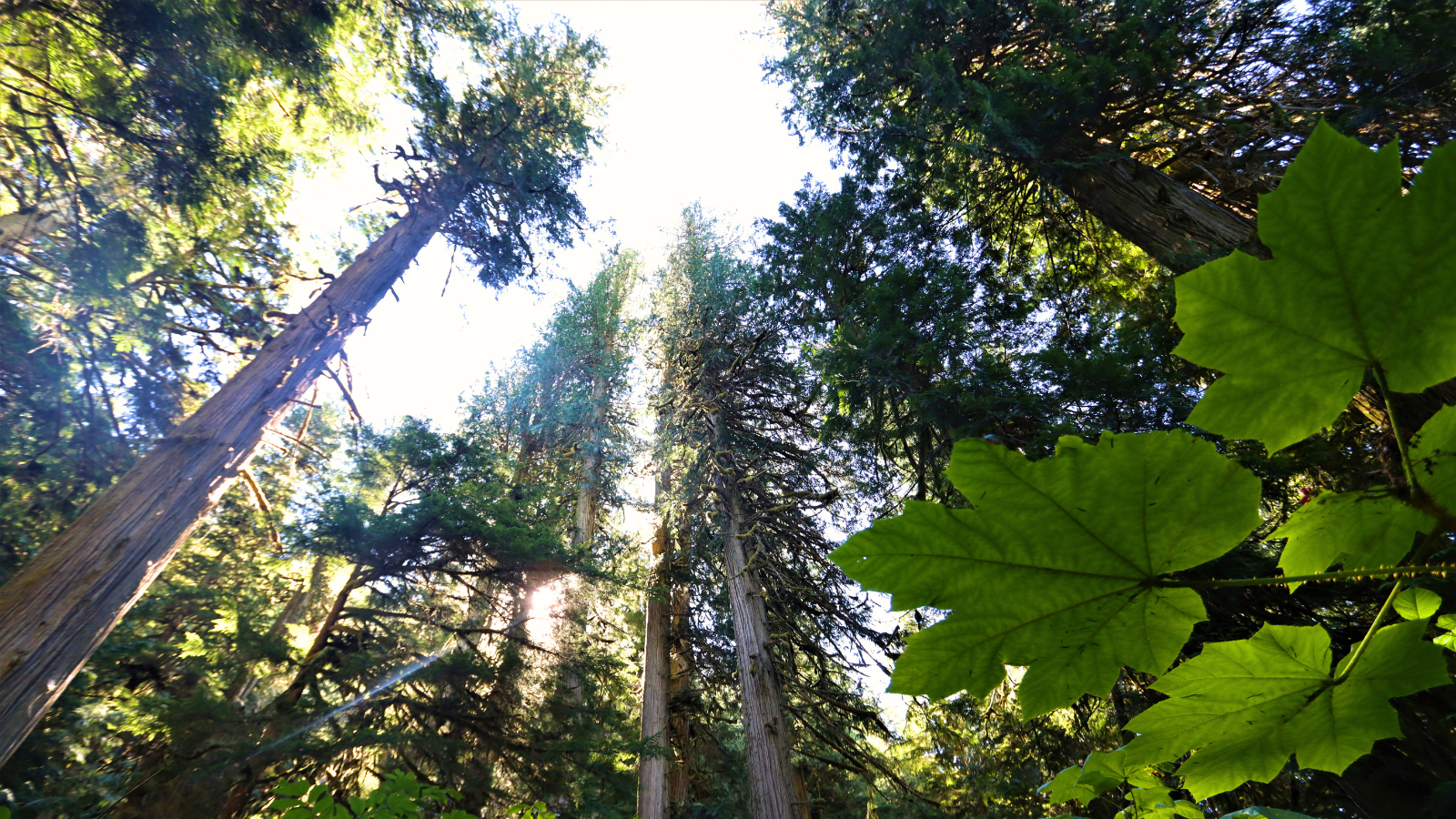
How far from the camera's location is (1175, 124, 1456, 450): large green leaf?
33 cm

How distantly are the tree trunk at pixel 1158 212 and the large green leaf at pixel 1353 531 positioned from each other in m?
3.55

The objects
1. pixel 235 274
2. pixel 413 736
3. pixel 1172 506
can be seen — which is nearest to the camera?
pixel 1172 506

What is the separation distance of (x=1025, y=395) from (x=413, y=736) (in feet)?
19.5

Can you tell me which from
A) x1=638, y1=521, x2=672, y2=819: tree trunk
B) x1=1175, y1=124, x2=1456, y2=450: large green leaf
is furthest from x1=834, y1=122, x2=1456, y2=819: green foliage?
x1=638, y1=521, x2=672, y2=819: tree trunk

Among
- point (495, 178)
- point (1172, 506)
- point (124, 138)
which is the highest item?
point (495, 178)

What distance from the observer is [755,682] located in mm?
5324

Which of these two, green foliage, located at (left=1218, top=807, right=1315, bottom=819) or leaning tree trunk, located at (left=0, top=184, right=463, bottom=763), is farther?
leaning tree trunk, located at (left=0, top=184, right=463, bottom=763)

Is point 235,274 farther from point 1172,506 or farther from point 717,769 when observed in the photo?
point 717,769

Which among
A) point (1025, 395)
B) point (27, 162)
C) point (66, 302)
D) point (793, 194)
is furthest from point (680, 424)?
point (27, 162)

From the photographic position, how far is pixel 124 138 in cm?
468

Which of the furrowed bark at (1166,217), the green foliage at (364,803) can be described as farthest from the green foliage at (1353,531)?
the furrowed bark at (1166,217)

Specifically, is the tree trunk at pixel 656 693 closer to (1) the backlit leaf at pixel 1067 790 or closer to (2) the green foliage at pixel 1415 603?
(1) the backlit leaf at pixel 1067 790

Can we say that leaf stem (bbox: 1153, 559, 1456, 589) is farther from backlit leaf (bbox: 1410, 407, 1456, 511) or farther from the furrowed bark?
the furrowed bark

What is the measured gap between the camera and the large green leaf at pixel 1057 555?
1.27ft
